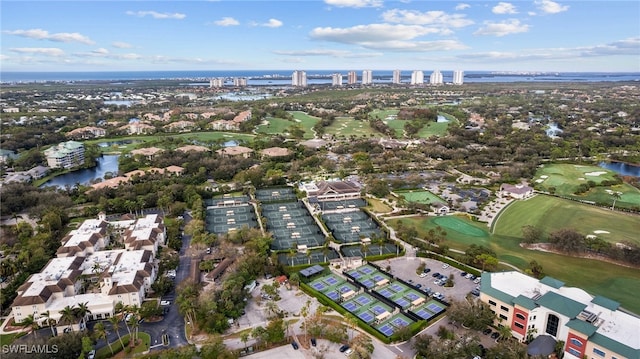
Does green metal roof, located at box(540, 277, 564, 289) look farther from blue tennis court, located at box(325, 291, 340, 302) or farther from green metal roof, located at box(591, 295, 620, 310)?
blue tennis court, located at box(325, 291, 340, 302)

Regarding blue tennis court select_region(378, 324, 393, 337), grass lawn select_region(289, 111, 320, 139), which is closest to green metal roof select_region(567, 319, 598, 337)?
blue tennis court select_region(378, 324, 393, 337)

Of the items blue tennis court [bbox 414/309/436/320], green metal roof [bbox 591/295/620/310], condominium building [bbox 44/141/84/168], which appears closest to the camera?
green metal roof [bbox 591/295/620/310]

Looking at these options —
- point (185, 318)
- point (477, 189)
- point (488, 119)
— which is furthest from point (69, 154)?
point (488, 119)

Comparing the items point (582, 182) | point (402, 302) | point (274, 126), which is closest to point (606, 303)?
point (402, 302)

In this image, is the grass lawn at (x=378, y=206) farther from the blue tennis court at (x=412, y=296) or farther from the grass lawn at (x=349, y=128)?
the grass lawn at (x=349, y=128)

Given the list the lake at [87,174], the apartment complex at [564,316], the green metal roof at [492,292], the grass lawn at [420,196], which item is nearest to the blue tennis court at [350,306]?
the apartment complex at [564,316]

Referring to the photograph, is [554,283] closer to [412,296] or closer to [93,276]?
[412,296]
